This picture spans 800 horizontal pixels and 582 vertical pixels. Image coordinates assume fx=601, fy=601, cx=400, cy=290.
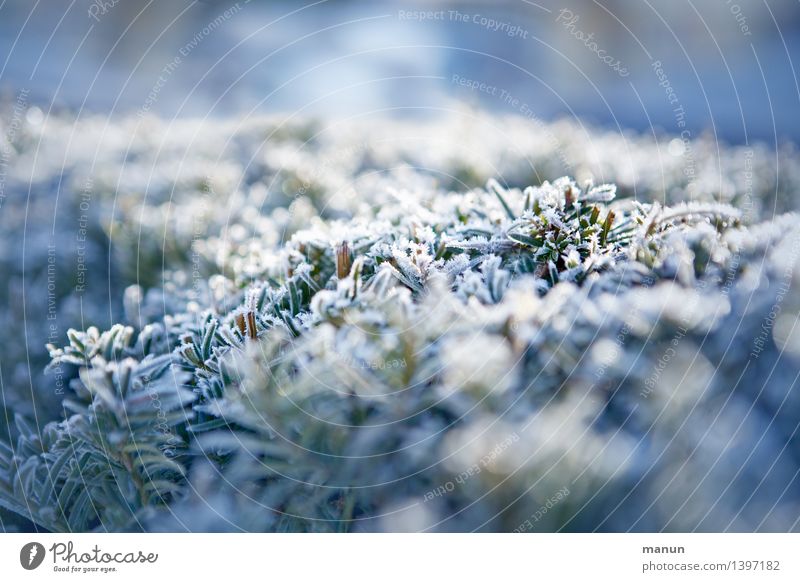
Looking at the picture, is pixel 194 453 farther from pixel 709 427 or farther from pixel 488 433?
pixel 709 427

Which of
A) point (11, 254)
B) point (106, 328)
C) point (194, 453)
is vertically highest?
point (11, 254)

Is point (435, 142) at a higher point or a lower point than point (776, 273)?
higher

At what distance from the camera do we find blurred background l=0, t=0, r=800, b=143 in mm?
2473

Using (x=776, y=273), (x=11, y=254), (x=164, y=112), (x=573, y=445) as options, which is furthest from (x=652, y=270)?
(x=164, y=112)

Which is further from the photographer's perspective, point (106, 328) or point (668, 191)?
point (668, 191)

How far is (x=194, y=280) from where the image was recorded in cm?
193
